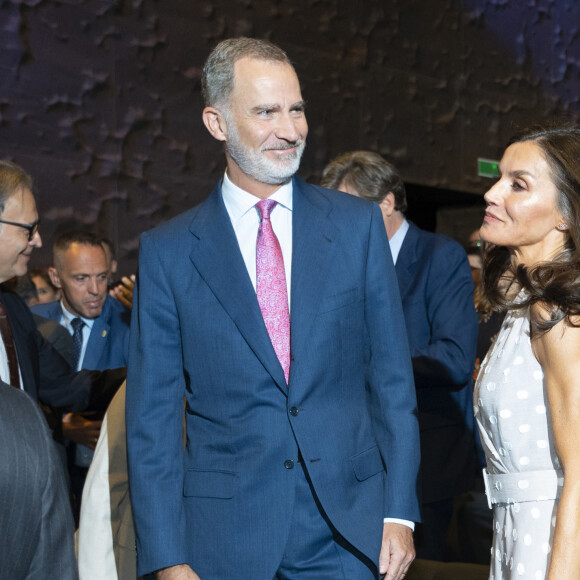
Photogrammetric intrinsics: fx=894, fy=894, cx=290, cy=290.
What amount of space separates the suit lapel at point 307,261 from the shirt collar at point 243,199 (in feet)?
0.08

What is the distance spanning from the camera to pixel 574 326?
1731mm

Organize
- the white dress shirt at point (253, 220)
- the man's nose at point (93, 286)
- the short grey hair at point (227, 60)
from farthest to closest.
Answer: the man's nose at point (93, 286), the short grey hair at point (227, 60), the white dress shirt at point (253, 220)

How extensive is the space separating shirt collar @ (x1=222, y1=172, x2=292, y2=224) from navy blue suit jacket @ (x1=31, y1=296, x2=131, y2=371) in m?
2.16

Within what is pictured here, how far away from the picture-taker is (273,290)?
6.85 ft

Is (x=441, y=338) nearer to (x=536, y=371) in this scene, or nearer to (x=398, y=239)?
(x=398, y=239)

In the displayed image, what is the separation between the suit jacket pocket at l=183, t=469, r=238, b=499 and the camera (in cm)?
200

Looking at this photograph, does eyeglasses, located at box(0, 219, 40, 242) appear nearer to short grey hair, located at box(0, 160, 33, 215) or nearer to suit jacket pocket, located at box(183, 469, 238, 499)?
short grey hair, located at box(0, 160, 33, 215)

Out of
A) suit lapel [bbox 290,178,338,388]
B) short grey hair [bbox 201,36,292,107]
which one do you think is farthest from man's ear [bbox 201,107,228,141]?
suit lapel [bbox 290,178,338,388]

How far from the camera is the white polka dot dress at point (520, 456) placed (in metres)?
1.86

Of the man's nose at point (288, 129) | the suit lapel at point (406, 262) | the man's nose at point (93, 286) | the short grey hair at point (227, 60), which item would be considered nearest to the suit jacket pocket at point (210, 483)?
the man's nose at point (288, 129)

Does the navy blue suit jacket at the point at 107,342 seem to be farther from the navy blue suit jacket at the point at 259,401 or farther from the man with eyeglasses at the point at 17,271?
the navy blue suit jacket at the point at 259,401

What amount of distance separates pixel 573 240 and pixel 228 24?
188 inches

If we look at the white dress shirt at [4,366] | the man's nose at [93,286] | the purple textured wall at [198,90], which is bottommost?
the white dress shirt at [4,366]

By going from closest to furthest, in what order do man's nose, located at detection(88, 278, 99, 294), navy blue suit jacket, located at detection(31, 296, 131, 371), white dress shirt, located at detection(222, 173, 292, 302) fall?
white dress shirt, located at detection(222, 173, 292, 302) < navy blue suit jacket, located at detection(31, 296, 131, 371) < man's nose, located at detection(88, 278, 99, 294)
